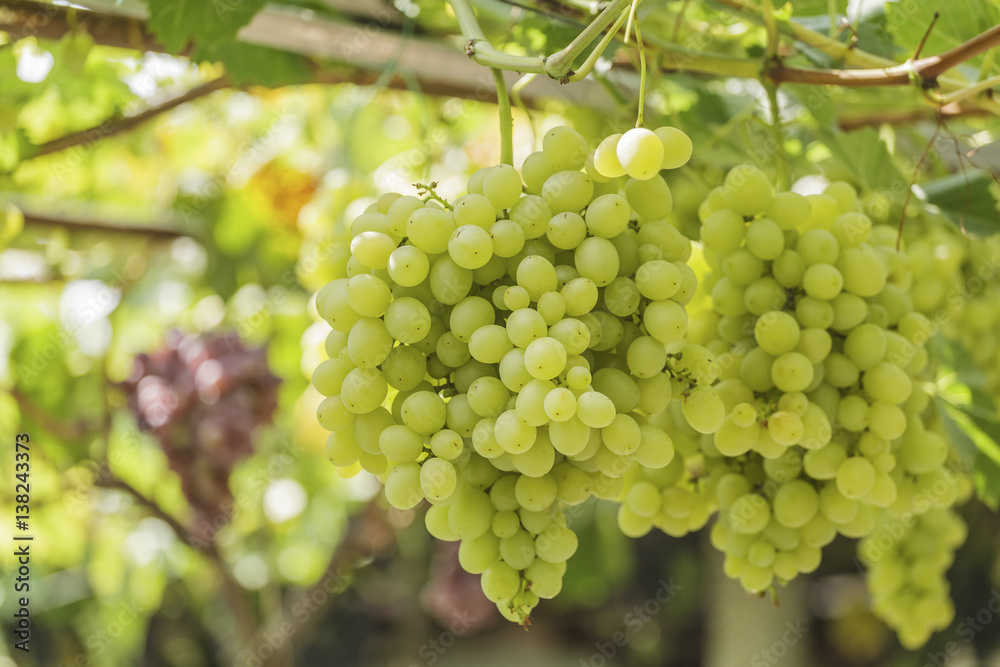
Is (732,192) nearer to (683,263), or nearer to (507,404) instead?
(683,263)

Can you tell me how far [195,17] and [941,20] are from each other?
66 cm

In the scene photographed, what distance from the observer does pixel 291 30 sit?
2.49 feet

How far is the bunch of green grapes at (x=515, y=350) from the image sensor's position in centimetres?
38

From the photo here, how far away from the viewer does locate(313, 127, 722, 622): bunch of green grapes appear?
38 cm

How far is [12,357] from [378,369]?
1.18 metres

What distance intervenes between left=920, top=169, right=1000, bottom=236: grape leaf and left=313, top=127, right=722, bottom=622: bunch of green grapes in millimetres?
399

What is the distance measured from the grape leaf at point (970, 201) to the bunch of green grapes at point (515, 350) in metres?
0.40

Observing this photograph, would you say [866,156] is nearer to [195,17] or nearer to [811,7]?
[811,7]

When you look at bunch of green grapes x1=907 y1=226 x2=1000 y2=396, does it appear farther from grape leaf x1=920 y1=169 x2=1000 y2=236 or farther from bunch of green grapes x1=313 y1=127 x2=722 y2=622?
bunch of green grapes x1=313 y1=127 x2=722 y2=622

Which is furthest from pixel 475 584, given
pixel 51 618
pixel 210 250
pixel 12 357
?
pixel 51 618

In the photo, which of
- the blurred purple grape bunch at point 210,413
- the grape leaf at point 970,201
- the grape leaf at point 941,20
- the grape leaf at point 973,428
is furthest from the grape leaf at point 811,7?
the blurred purple grape bunch at point 210,413

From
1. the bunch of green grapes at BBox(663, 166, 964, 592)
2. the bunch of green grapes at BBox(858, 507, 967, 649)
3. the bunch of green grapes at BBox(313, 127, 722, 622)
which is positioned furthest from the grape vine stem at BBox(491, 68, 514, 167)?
the bunch of green grapes at BBox(858, 507, 967, 649)

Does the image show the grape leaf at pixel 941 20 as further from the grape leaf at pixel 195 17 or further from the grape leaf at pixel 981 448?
the grape leaf at pixel 195 17

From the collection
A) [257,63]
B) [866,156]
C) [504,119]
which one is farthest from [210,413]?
[866,156]
